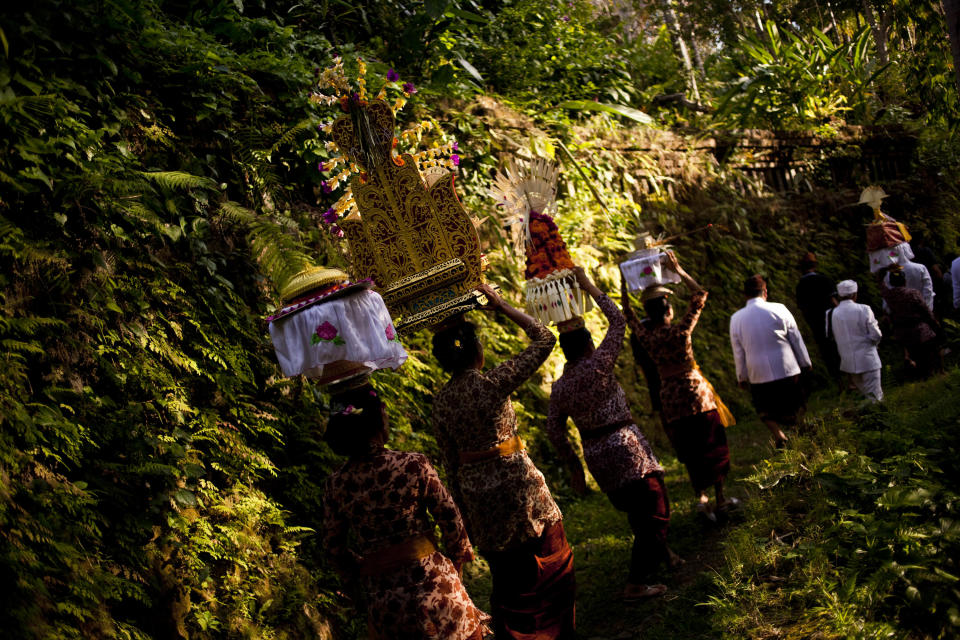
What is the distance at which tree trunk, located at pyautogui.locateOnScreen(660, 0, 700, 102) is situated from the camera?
14942 mm

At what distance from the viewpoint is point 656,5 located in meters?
18.2

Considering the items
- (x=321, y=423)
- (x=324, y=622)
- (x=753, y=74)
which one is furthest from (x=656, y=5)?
(x=324, y=622)

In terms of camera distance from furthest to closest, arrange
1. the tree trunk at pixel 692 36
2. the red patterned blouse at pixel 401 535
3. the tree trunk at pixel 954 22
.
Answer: the tree trunk at pixel 692 36
the tree trunk at pixel 954 22
the red patterned blouse at pixel 401 535

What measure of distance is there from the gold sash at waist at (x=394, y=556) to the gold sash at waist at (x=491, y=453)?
0.69 metres

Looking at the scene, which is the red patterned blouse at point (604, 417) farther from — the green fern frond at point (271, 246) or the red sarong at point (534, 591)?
the green fern frond at point (271, 246)

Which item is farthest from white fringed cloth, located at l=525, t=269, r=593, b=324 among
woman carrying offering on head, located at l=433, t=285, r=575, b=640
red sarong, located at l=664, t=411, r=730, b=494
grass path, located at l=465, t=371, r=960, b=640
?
grass path, located at l=465, t=371, r=960, b=640

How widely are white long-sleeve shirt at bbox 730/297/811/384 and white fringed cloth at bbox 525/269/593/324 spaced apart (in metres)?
2.52

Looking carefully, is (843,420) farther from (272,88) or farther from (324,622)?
(272,88)

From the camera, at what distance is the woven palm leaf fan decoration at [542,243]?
184 inches

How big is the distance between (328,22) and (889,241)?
7733 millimetres

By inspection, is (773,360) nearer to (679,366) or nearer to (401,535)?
(679,366)

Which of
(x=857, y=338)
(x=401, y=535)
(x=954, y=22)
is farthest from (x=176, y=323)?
(x=857, y=338)

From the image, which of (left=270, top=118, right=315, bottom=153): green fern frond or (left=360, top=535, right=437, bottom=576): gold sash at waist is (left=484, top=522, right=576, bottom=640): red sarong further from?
(left=270, top=118, right=315, bottom=153): green fern frond

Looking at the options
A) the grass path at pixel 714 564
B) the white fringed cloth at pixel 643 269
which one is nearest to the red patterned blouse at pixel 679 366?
the white fringed cloth at pixel 643 269
